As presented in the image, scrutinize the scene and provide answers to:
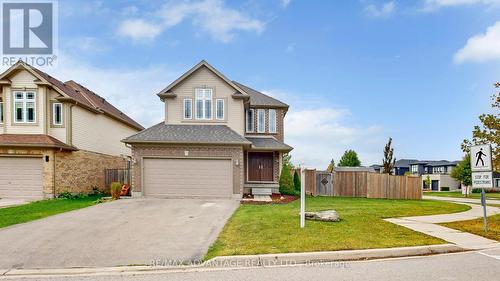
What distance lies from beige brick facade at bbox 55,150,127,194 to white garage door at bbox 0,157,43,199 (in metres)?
1.02

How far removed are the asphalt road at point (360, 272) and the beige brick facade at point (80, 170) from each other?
15431 mm

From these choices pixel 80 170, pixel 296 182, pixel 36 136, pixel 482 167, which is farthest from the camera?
pixel 296 182

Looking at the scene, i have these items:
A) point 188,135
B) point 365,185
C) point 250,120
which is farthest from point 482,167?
point 250,120

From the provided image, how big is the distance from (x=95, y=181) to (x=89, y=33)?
9.58 meters

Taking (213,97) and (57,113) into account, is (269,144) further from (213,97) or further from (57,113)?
(57,113)

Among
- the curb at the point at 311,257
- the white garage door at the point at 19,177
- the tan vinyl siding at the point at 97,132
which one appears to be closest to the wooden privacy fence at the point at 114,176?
the tan vinyl siding at the point at 97,132

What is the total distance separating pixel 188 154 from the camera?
18.0 meters

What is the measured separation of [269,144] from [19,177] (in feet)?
47.6

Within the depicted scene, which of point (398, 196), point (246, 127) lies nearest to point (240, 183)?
point (246, 127)

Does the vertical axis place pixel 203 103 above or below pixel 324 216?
above

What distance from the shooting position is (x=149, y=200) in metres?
16.8

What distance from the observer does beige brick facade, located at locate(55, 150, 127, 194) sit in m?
19.7

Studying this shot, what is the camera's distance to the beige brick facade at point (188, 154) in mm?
17938

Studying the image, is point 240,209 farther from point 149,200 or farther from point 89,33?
point 89,33
